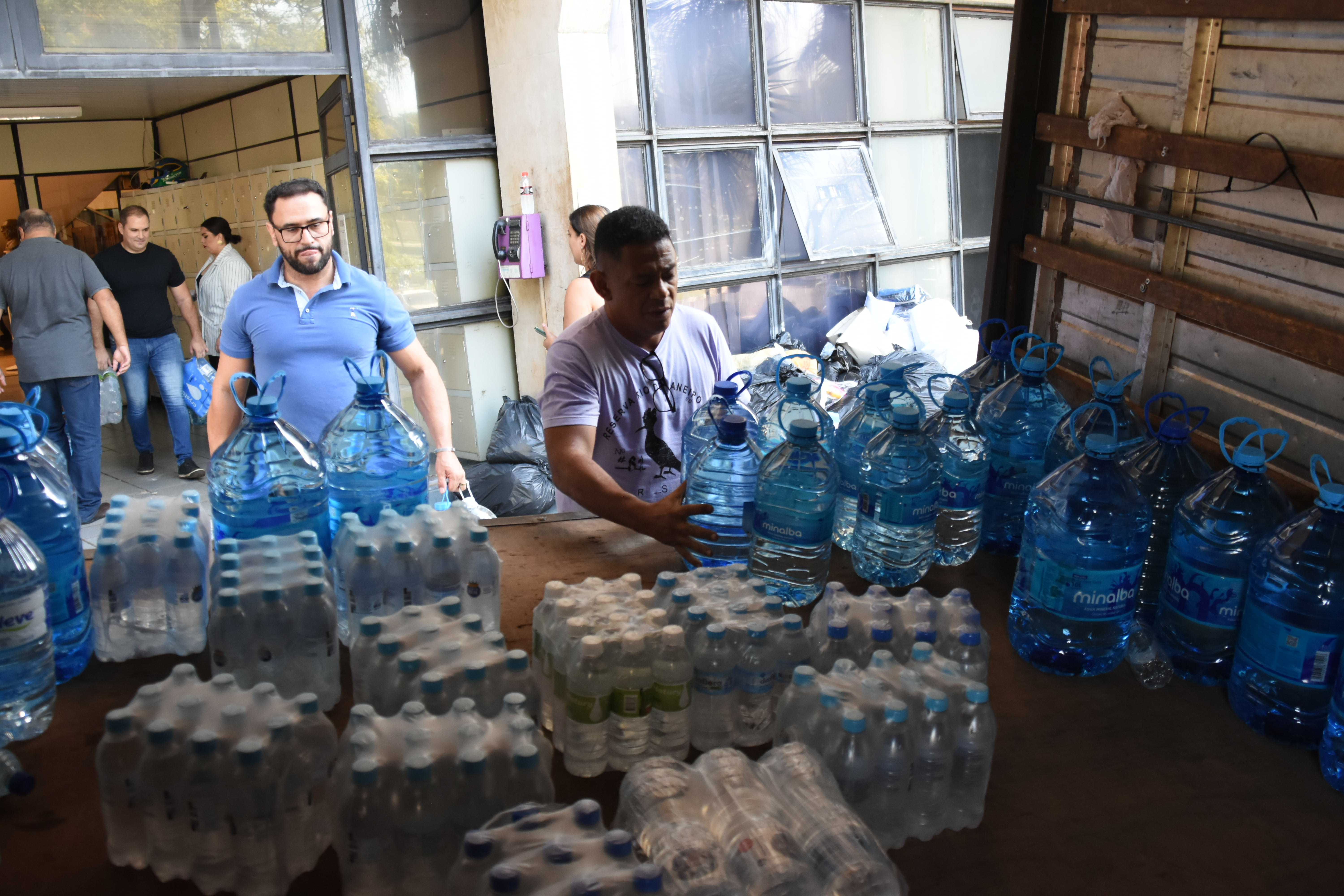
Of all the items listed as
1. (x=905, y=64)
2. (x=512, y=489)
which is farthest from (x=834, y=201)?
(x=512, y=489)

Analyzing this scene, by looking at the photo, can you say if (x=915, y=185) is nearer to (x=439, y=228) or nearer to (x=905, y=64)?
(x=905, y=64)

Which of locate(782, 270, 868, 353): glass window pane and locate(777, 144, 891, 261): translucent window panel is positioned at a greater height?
locate(777, 144, 891, 261): translucent window panel

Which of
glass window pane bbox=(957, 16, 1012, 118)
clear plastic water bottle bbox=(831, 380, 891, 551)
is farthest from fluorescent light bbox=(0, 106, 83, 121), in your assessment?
clear plastic water bottle bbox=(831, 380, 891, 551)

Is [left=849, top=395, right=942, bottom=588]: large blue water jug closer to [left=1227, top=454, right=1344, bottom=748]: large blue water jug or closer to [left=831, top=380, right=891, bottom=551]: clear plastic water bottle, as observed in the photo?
[left=831, top=380, right=891, bottom=551]: clear plastic water bottle

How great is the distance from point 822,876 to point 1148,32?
2.49 meters

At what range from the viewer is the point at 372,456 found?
2.52 meters

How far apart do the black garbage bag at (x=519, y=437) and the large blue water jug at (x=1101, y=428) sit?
354 centimetres

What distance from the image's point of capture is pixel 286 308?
360cm

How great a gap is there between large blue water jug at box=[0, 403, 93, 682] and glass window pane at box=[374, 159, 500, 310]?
415 cm

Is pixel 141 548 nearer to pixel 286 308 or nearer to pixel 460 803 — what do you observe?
pixel 460 803

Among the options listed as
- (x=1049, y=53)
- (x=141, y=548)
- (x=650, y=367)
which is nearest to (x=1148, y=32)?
(x=1049, y=53)

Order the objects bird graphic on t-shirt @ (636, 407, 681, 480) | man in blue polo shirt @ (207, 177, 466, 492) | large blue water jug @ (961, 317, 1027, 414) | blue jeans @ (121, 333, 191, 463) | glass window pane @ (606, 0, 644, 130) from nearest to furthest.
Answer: large blue water jug @ (961, 317, 1027, 414) < bird graphic on t-shirt @ (636, 407, 681, 480) < man in blue polo shirt @ (207, 177, 466, 492) < glass window pane @ (606, 0, 644, 130) < blue jeans @ (121, 333, 191, 463)

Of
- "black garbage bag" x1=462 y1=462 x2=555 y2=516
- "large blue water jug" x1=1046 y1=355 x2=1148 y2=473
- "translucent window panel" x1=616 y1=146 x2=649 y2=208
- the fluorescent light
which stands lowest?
"black garbage bag" x1=462 y1=462 x2=555 y2=516

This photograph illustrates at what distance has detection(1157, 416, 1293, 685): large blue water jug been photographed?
1.95 metres
